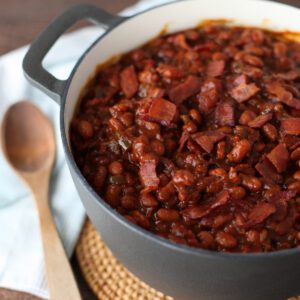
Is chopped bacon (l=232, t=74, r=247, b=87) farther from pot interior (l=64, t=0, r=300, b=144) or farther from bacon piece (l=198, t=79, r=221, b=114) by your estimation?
pot interior (l=64, t=0, r=300, b=144)

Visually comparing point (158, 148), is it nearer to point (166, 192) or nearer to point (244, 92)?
point (166, 192)

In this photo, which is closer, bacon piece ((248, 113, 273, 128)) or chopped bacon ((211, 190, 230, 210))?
chopped bacon ((211, 190, 230, 210))

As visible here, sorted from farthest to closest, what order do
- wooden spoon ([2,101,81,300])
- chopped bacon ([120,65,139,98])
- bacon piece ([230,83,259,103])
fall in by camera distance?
1. wooden spoon ([2,101,81,300])
2. chopped bacon ([120,65,139,98])
3. bacon piece ([230,83,259,103])

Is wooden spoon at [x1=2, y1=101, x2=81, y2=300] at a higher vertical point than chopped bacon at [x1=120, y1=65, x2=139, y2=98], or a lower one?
lower

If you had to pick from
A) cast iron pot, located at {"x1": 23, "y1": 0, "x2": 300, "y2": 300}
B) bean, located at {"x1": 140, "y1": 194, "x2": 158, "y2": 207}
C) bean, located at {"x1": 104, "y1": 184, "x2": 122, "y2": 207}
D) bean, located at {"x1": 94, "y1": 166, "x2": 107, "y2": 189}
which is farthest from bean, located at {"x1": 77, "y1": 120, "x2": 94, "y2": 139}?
bean, located at {"x1": 140, "y1": 194, "x2": 158, "y2": 207}

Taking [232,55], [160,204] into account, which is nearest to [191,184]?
[160,204]

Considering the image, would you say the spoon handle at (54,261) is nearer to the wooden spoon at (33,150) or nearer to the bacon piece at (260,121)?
the wooden spoon at (33,150)
